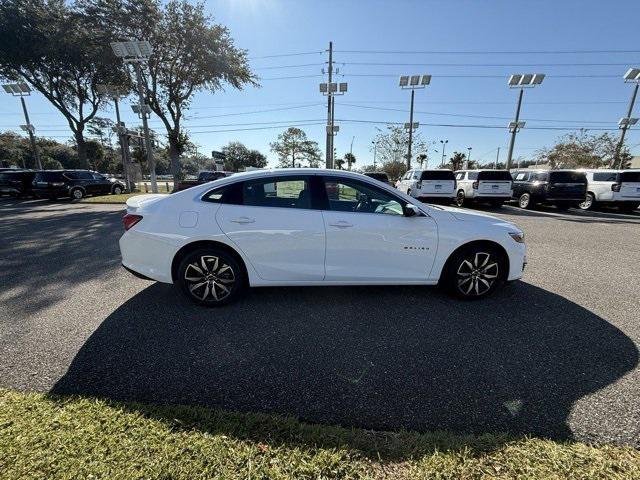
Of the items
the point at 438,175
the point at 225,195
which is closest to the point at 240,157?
the point at 438,175

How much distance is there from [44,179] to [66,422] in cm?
1840

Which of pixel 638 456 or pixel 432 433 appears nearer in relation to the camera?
pixel 638 456

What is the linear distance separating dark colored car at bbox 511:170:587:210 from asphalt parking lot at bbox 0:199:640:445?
1023 centimetres

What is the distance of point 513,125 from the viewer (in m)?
23.0

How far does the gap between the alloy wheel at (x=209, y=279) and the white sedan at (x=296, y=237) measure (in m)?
0.01

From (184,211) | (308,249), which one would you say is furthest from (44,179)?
(308,249)

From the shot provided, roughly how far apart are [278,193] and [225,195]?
1.98 feet

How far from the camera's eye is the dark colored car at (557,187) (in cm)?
1272

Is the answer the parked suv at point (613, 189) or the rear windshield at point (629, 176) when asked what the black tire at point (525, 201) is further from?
the rear windshield at point (629, 176)

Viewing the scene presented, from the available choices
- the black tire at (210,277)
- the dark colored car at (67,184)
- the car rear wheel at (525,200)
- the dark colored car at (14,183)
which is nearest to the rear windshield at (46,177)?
the dark colored car at (67,184)

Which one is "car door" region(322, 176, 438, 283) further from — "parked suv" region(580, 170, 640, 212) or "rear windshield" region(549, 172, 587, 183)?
"parked suv" region(580, 170, 640, 212)

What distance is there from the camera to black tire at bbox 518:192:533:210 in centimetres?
1381

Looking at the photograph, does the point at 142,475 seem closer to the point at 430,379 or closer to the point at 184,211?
the point at 430,379

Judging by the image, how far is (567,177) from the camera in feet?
42.0
